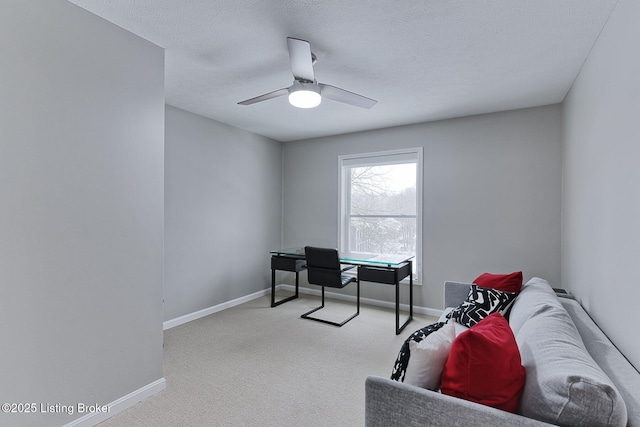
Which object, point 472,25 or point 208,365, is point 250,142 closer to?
point 208,365

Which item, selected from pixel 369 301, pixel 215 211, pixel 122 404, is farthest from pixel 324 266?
pixel 122 404

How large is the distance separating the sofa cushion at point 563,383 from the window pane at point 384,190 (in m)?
2.88

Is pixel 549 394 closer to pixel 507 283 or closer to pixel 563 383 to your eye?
pixel 563 383

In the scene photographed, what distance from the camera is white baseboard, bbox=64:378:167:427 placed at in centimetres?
190

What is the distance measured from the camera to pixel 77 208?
1881 mm

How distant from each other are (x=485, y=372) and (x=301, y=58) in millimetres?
1956

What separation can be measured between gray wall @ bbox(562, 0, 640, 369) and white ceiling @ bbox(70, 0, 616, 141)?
0.28 m

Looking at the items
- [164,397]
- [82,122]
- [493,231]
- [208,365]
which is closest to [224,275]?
[208,365]

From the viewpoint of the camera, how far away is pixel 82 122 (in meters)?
1.90

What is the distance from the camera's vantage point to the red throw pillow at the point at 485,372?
3.80ft

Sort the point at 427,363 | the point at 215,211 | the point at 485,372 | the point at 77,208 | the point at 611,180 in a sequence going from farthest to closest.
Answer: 1. the point at 215,211
2. the point at 77,208
3. the point at 611,180
4. the point at 427,363
5. the point at 485,372

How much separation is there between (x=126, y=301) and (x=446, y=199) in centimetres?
345

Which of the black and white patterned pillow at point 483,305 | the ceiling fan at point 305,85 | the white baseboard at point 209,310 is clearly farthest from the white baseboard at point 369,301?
the ceiling fan at point 305,85

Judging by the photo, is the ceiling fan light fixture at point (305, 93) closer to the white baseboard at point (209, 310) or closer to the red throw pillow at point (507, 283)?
the red throw pillow at point (507, 283)
